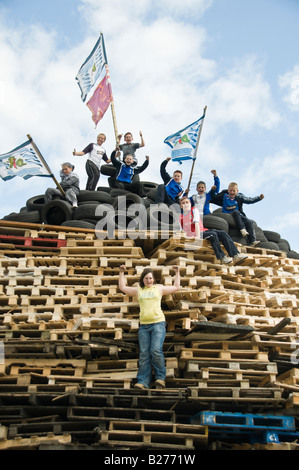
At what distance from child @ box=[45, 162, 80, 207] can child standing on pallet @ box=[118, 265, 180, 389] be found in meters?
4.11

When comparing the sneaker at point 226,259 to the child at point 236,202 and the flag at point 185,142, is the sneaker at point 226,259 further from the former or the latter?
the flag at point 185,142

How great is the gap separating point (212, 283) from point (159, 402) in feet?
8.22

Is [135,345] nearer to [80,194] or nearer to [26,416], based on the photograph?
[26,416]

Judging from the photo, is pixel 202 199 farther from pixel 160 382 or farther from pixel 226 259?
pixel 160 382

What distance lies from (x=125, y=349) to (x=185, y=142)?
660cm

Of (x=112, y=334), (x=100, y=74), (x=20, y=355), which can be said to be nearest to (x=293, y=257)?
(x=112, y=334)

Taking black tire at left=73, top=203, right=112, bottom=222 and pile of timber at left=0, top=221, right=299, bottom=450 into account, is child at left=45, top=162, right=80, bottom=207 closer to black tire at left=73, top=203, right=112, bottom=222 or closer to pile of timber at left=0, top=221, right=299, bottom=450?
black tire at left=73, top=203, right=112, bottom=222

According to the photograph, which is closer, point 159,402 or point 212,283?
point 159,402

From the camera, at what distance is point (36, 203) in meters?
13.6

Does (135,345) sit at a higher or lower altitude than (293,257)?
lower

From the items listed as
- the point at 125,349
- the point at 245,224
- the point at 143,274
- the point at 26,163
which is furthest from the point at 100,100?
the point at 125,349

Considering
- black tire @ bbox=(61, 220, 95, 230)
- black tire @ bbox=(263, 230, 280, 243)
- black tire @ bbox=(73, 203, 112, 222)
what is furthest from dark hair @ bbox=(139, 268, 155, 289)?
black tire @ bbox=(263, 230, 280, 243)

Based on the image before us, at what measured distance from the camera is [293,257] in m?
13.1
